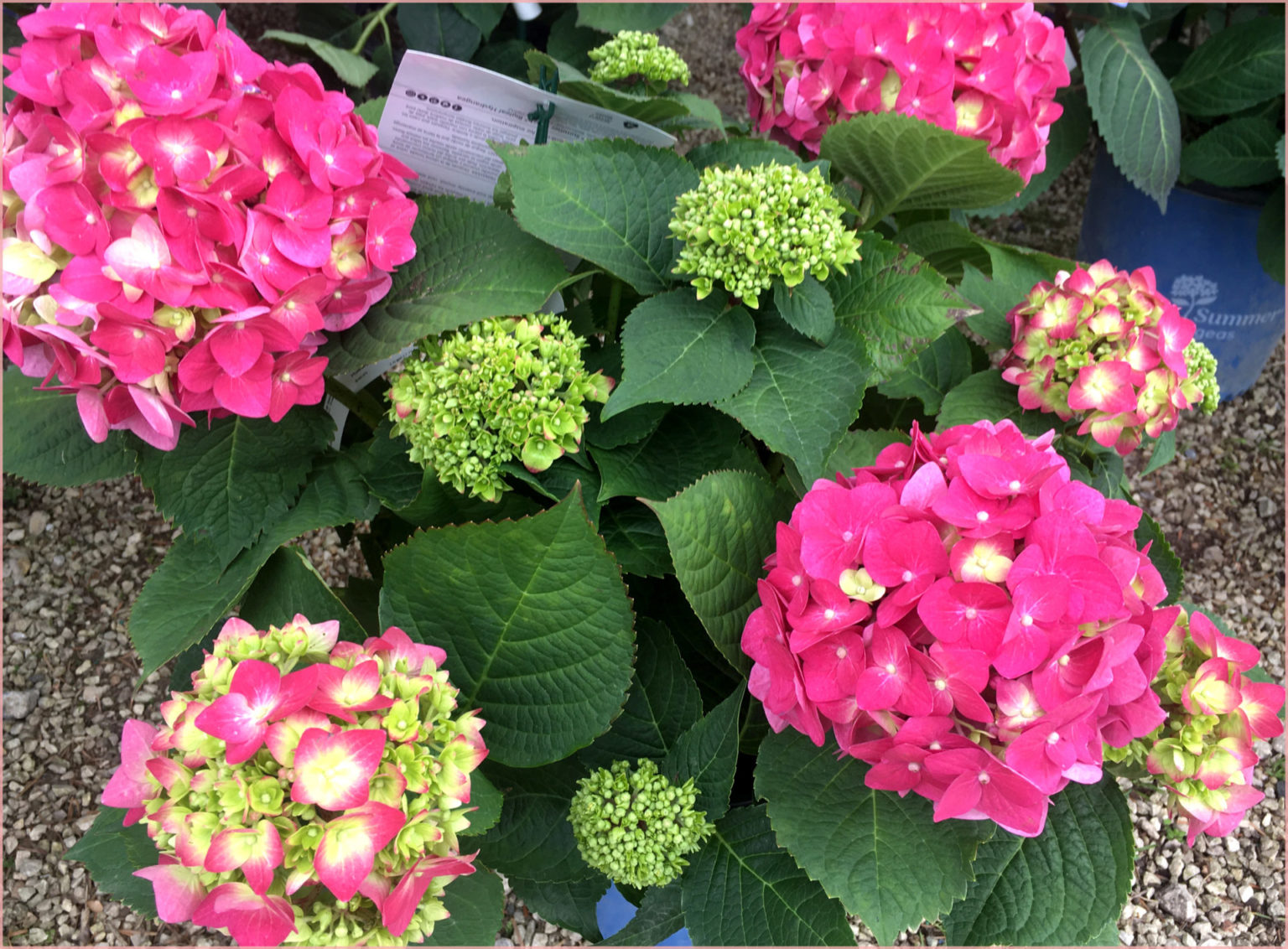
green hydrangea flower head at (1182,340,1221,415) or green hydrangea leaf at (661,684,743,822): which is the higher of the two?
green hydrangea flower head at (1182,340,1221,415)

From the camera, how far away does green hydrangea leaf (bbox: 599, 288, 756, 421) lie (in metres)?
0.68

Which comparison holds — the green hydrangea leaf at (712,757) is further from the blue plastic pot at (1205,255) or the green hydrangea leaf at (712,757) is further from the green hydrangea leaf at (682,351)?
the blue plastic pot at (1205,255)

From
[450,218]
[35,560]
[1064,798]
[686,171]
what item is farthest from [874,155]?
[35,560]

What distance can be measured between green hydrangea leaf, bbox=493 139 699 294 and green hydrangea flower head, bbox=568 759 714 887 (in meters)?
0.38

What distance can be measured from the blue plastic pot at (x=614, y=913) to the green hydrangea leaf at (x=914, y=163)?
741 mm

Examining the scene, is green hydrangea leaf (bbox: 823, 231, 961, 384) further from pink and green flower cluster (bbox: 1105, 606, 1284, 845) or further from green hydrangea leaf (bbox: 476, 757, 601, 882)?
green hydrangea leaf (bbox: 476, 757, 601, 882)

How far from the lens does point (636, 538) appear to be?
795 millimetres

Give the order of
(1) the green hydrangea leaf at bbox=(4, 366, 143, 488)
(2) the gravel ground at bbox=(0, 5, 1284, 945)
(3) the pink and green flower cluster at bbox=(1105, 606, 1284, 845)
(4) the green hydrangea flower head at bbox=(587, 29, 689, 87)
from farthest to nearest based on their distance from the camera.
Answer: (2) the gravel ground at bbox=(0, 5, 1284, 945) → (4) the green hydrangea flower head at bbox=(587, 29, 689, 87) → (1) the green hydrangea leaf at bbox=(4, 366, 143, 488) → (3) the pink and green flower cluster at bbox=(1105, 606, 1284, 845)

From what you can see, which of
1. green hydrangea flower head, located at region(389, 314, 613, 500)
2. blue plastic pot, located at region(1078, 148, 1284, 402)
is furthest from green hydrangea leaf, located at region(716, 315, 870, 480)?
blue plastic pot, located at region(1078, 148, 1284, 402)

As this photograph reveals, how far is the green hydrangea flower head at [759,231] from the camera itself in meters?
0.69

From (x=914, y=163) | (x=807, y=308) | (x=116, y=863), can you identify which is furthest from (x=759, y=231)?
(x=116, y=863)

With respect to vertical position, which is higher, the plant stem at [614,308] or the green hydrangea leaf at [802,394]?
the green hydrangea leaf at [802,394]

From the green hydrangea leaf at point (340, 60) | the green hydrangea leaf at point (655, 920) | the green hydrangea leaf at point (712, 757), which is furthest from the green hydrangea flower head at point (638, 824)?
the green hydrangea leaf at point (340, 60)

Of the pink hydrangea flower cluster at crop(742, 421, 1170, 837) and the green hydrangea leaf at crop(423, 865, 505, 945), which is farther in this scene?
the green hydrangea leaf at crop(423, 865, 505, 945)
